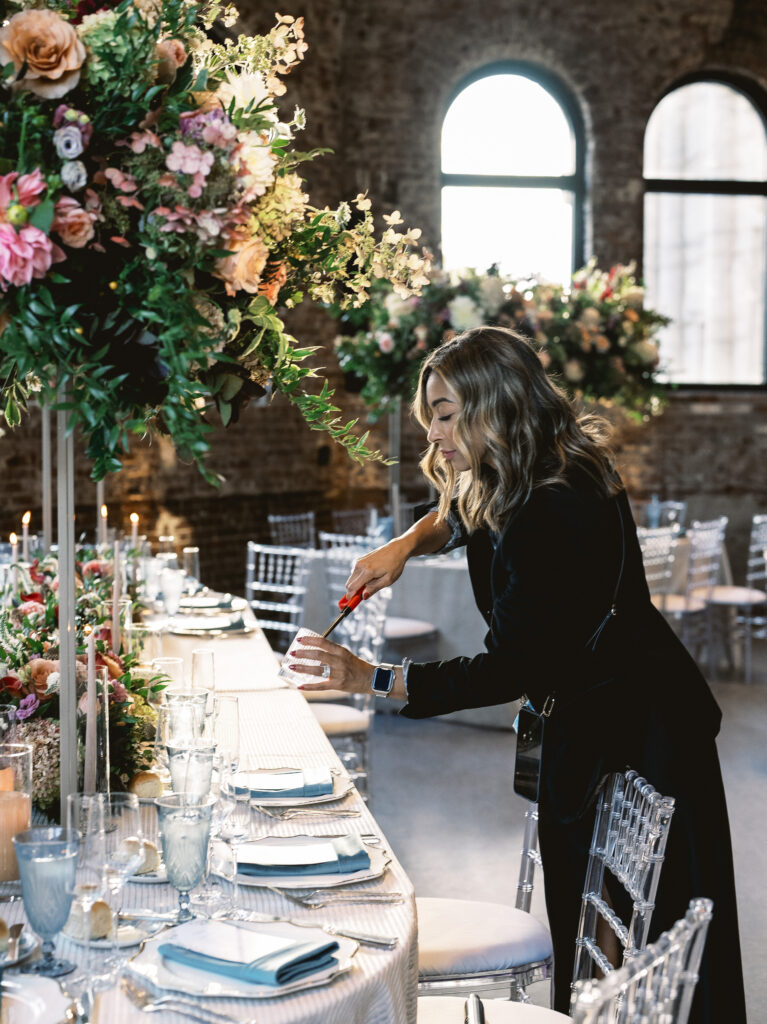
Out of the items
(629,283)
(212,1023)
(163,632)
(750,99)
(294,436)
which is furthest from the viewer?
(750,99)

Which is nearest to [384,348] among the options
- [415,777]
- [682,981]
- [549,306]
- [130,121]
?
[549,306]

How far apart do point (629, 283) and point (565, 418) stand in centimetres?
501

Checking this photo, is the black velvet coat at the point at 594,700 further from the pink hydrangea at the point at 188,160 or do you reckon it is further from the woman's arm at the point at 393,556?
the pink hydrangea at the point at 188,160

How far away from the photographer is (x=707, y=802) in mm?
2398

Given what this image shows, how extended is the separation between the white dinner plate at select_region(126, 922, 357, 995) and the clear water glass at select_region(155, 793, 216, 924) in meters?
0.08

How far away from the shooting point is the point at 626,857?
6.88 feet

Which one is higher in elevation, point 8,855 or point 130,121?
point 130,121

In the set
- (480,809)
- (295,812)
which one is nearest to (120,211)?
(295,812)

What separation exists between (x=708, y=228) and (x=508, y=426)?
29.0 ft

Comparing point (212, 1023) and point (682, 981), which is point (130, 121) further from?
point (682, 981)

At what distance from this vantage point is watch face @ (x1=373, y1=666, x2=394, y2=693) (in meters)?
2.34

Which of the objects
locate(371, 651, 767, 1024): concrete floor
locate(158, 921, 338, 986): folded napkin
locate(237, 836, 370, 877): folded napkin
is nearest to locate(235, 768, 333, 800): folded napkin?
locate(237, 836, 370, 877): folded napkin

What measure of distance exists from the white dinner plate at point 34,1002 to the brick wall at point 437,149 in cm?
700

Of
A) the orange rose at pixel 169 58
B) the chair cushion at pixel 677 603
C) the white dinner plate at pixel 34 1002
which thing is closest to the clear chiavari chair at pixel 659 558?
the chair cushion at pixel 677 603
